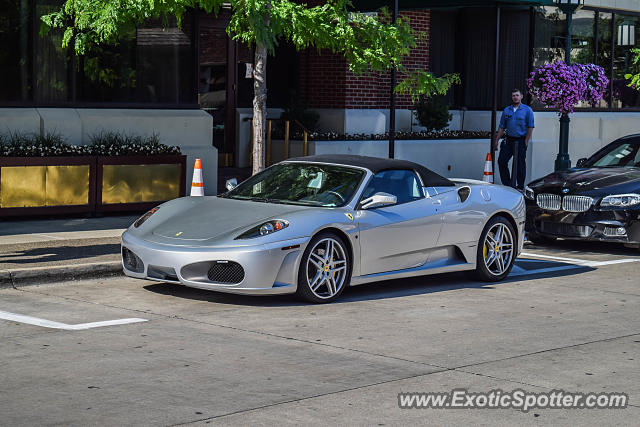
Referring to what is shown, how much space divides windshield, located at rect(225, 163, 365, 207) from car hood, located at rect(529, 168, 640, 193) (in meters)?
4.51

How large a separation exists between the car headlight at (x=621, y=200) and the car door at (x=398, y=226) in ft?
12.4

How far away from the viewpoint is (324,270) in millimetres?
9688

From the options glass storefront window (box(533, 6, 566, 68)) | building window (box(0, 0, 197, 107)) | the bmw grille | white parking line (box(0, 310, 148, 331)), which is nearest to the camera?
white parking line (box(0, 310, 148, 331))

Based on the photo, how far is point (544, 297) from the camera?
414 inches

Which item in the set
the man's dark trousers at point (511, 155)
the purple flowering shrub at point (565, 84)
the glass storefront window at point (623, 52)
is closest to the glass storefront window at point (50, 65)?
the man's dark trousers at point (511, 155)

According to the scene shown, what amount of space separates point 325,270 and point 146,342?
2.32m

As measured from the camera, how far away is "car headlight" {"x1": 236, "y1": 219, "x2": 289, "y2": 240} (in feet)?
30.6

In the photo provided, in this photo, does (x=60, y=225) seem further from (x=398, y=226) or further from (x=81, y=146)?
(x=398, y=226)

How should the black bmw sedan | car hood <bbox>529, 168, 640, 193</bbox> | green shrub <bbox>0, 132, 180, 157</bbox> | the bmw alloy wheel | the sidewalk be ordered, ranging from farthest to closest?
1. green shrub <bbox>0, 132, 180, 157</bbox>
2. car hood <bbox>529, 168, 640, 193</bbox>
3. the black bmw sedan
4. the bmw alloy wheel
5. the sidewalk

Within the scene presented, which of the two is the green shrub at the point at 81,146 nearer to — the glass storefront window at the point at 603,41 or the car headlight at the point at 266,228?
the car headlight at the point at 266,228

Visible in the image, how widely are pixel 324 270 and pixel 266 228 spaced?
0.71 meters

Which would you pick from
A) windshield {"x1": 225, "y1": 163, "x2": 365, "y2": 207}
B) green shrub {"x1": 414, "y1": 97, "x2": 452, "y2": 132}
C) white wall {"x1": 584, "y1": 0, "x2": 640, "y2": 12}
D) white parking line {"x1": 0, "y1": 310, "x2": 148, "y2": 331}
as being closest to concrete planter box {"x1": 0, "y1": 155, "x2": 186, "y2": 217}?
windshield {"x1": 225, "y1": 163, "x2": 365, "y2": 207}

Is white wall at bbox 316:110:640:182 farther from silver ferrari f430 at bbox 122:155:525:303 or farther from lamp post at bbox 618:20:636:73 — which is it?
silver ferrari f430 at bbox 122:155:525:303

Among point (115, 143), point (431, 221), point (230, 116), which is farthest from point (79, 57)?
point (431, 221)
